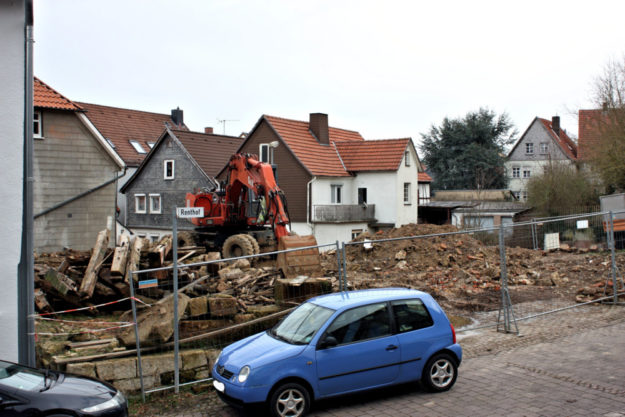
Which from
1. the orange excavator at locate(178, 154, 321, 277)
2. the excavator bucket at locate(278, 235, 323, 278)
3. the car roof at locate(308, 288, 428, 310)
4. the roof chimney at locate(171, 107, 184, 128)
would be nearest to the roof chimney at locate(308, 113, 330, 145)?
the roof chimney at locate(171, 107, 184, 128)

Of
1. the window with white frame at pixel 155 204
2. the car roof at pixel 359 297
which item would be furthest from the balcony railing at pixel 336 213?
the car roof at pixel 359 297

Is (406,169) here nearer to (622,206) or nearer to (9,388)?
(622,206)

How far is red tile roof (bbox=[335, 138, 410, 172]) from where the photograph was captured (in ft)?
133

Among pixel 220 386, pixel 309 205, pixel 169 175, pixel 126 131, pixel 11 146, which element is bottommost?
pixel 220 386

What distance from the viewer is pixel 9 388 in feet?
19.9

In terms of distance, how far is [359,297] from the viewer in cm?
833

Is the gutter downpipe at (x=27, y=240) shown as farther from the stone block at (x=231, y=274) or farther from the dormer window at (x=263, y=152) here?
the dormer window at (x=263, y=152)

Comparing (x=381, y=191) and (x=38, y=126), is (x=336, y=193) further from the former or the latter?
(x=38, y=126)

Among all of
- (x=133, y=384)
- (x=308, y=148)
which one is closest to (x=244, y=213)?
(x=133, y=384)

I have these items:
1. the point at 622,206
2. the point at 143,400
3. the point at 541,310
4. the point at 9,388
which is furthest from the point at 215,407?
the point at 622,206

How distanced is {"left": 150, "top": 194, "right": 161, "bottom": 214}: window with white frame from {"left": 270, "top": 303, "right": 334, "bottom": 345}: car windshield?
115 feet

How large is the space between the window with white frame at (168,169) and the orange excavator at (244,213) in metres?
16.2

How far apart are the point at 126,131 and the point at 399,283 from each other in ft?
115

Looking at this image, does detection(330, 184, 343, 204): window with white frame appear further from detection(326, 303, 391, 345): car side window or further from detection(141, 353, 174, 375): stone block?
detection(326, 303, 391, 345): car side window
